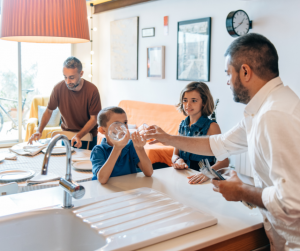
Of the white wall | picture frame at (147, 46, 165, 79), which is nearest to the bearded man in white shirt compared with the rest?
the white wall

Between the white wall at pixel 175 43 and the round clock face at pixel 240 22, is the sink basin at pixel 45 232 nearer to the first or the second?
the white wall at pixel 175 43

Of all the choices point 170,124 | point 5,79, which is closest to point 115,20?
point 5,79

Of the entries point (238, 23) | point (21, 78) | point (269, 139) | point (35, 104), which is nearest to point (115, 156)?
point (269, 139)

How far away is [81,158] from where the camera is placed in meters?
2.33

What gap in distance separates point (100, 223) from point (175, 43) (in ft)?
13.0

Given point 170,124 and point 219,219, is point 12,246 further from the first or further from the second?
point 170,124

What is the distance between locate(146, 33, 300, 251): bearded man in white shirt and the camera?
3.30 feet

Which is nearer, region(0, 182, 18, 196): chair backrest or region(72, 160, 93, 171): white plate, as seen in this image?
region(0, 182, 18, 196): chair backrest

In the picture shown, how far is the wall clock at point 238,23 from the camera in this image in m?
3.58

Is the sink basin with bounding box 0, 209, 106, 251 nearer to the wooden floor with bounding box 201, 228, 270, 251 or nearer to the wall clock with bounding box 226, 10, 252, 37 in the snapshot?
the wooden floor with bounding box 201, 228, 270, 251

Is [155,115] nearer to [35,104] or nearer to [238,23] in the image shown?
[238,23]

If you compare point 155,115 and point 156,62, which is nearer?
point 155,115

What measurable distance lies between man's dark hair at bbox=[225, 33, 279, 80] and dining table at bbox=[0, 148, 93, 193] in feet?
3.74

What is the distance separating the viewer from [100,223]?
1138 mm
